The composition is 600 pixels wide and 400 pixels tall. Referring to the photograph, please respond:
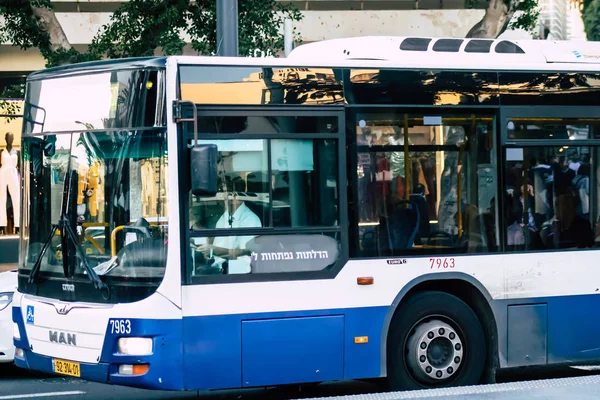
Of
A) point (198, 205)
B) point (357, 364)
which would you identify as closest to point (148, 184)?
point (198, 205)

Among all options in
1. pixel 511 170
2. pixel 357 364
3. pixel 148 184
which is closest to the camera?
pixel 148 184

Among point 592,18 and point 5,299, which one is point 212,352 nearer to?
point 5,299

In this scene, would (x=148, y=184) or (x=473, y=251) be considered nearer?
(x=148, y=184)

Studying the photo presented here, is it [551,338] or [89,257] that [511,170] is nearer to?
[551,338]

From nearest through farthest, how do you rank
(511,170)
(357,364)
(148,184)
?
(148,184) < (357,364) < (511,170)

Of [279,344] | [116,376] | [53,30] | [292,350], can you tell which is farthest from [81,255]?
[53,30]

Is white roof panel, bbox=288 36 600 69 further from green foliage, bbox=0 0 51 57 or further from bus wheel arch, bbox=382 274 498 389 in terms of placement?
green foliage, bbox=0 0 51 57

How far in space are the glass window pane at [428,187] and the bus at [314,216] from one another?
0.06 feet

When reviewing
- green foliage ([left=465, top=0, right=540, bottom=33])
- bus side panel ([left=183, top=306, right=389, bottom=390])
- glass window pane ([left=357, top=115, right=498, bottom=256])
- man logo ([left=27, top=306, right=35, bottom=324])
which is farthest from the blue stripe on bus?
green foliage ([left=465, top=0, right=540, bottom=33])

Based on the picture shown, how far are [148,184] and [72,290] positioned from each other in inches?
41.0

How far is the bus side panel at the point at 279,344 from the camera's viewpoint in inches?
306

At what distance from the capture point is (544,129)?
29.7 ft

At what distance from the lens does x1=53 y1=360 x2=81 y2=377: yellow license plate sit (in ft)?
25.9

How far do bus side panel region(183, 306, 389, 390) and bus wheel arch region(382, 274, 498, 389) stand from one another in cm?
18
